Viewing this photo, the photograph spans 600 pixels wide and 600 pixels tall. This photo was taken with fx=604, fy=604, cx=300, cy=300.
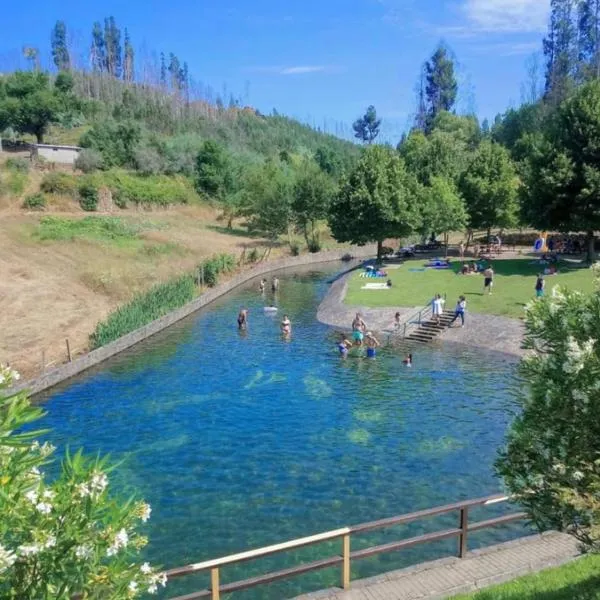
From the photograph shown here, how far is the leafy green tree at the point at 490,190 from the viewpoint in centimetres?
6347

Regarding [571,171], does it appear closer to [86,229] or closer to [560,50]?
[86,229]

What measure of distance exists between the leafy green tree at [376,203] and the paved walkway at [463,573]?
4896 centimetres

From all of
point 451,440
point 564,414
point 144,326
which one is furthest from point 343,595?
point 144,326

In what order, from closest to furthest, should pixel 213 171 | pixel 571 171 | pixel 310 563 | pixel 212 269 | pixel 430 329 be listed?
pixel 310 563, pixel 430 329, pixel 571 171, pixel 212 269, pixel 213 171

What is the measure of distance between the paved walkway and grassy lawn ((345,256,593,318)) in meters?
26.6

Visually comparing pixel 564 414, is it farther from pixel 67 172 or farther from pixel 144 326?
pixel 67 172

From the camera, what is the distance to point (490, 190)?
63.7 m

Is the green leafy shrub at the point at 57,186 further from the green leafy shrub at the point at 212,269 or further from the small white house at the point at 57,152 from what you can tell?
the green leafy shrub at the point at 212,269

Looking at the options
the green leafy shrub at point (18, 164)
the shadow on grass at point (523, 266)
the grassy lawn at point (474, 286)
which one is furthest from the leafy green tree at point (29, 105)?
the shadow on grass at point (523, 266)

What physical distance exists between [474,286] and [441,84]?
11359 centimetres

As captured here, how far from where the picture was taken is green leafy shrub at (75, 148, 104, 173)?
91688mm

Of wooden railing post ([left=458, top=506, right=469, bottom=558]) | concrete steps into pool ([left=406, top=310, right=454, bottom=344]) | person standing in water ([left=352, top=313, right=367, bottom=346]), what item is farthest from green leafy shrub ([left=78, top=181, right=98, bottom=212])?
wooden railing post ([left=458, top=506, right=469, bottom=558])

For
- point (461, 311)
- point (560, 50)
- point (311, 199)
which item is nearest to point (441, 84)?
point (560, 50)

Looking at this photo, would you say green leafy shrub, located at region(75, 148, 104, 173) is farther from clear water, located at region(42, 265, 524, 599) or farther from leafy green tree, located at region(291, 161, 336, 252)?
clear water, located at region(42, 265, 524, 599)
